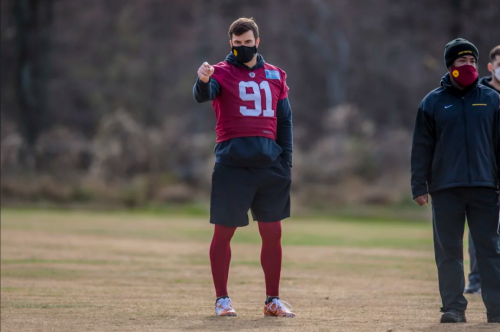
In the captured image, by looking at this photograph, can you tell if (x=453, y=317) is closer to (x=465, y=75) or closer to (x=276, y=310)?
(x=276, y=310)

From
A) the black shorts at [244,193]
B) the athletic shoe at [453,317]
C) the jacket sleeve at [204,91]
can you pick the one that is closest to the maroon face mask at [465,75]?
the black shorts at [244,193]

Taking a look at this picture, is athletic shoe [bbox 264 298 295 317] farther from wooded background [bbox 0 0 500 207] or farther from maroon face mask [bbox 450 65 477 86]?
wooded background [bbox 0 0 500 207]

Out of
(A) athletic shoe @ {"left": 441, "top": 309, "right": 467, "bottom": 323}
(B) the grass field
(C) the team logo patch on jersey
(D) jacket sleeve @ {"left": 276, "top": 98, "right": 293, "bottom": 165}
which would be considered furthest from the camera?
(D) jacket sleeve @ {"left": 276, "top": 98, "right": 293, "bottom": 165}

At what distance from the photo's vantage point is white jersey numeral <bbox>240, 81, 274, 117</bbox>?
19.1 feet

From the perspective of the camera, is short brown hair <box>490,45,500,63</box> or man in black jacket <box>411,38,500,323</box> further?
short brown hair <box>490,45,500,63</box>

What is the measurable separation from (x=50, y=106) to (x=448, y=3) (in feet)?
65.3

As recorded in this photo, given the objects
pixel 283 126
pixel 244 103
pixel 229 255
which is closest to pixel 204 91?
pixel 244 103

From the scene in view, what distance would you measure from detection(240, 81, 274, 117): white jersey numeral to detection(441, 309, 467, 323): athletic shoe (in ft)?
6.08

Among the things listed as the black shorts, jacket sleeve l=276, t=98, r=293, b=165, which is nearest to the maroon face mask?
jacket sleeve l=276, t=98, r=293, b=165

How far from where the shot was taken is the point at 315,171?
30.1m

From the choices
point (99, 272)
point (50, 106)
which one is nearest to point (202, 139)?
point (50, 106)

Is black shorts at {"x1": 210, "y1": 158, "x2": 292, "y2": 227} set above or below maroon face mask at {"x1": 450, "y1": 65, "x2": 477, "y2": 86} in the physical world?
below

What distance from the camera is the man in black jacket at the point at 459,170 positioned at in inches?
224

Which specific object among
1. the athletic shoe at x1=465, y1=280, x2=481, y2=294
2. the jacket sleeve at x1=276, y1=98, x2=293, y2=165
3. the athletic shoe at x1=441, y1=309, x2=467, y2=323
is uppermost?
the jacket sleeve at x1=276, y1=98, x2=293, y2=165
